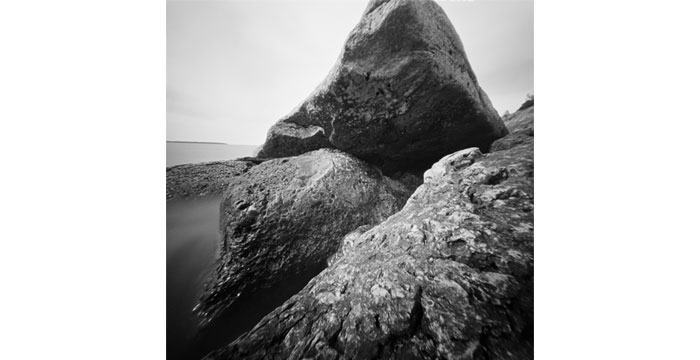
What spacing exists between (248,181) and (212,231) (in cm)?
74

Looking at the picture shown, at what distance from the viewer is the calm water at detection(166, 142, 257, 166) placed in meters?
1.99

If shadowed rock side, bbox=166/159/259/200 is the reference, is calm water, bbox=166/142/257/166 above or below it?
above

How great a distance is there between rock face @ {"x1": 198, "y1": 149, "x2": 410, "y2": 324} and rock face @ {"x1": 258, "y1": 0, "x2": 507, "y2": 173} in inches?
12.3

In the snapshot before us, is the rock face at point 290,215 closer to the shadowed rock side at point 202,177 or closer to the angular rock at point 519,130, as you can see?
the shadowed rock side at point 202,177

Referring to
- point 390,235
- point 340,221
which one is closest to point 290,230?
point 340,221

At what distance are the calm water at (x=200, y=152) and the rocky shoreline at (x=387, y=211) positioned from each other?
0.09m

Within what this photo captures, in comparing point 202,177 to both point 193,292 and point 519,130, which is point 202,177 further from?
point 519,130

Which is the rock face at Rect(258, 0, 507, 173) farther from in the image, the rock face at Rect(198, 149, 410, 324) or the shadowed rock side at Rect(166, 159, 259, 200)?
the shadowed rock side at Rect(166, 159, 259, 200)

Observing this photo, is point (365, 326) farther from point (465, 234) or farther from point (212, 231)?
point (212, 231)

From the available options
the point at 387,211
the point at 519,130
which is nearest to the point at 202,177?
the point at 387,211

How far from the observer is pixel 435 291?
4.98ft

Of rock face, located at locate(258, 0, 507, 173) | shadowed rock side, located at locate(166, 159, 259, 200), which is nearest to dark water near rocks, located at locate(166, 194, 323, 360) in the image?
shadowed rock side, located at locate(166, 159, 259, 200)

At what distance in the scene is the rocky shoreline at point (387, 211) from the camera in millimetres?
1445

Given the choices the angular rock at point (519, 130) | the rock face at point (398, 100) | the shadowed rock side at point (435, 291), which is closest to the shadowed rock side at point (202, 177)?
the rock face at point (398, 100)
